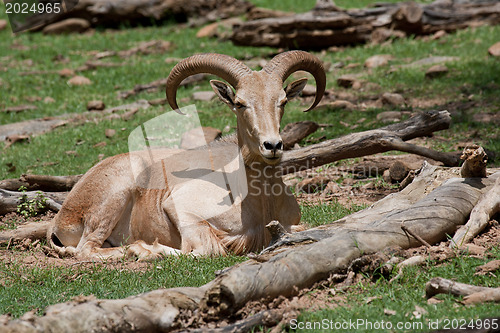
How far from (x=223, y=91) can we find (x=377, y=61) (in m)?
8.43

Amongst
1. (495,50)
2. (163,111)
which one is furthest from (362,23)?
(163,111)

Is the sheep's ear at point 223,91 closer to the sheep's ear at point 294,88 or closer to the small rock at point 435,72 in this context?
the sheep's ear at point 294,88

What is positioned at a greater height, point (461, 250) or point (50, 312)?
point (50, 312)

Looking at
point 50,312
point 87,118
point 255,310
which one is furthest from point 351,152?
point 87,118

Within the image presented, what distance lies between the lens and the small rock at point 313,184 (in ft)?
31.3

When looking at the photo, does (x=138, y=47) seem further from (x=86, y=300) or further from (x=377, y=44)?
(x=86, y=300)

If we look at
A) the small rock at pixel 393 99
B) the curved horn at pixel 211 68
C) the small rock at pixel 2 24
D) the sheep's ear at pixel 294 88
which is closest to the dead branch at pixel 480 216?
the sheep's ear at pixel 294 88

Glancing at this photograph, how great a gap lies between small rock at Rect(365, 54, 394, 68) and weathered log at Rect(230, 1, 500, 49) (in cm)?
135

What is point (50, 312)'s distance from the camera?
168 inches

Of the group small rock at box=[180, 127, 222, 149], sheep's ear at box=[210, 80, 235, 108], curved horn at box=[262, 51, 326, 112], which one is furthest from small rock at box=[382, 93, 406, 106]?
sheep's ear at box=[210, 80, 235, 108]

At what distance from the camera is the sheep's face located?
6504 millimetres

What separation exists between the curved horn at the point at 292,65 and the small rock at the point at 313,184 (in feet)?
6.09

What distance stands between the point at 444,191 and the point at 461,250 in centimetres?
109

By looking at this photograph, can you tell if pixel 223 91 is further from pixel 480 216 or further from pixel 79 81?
pixel 79 81
